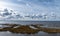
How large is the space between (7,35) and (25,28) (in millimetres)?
2355

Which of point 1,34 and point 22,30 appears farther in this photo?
point 1,34

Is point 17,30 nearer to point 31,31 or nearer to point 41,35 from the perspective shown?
point 31,31

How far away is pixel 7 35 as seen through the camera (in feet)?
28.5

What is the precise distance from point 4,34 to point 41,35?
178 cm

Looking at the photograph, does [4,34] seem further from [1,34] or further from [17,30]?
[17,30]

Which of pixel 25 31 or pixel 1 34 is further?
pixel 1 34

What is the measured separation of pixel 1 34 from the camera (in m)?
8.66

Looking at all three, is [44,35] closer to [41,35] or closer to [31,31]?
[41,35]

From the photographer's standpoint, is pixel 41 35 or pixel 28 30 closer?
pixel 28 30

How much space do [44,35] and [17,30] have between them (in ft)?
7.02

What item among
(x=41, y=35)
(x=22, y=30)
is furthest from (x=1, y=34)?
(x=22, y=30)

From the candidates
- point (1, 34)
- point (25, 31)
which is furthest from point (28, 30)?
point (1, 34)

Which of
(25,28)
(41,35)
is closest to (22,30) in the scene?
(25,28)

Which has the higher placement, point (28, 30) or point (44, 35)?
point (28, 30)
